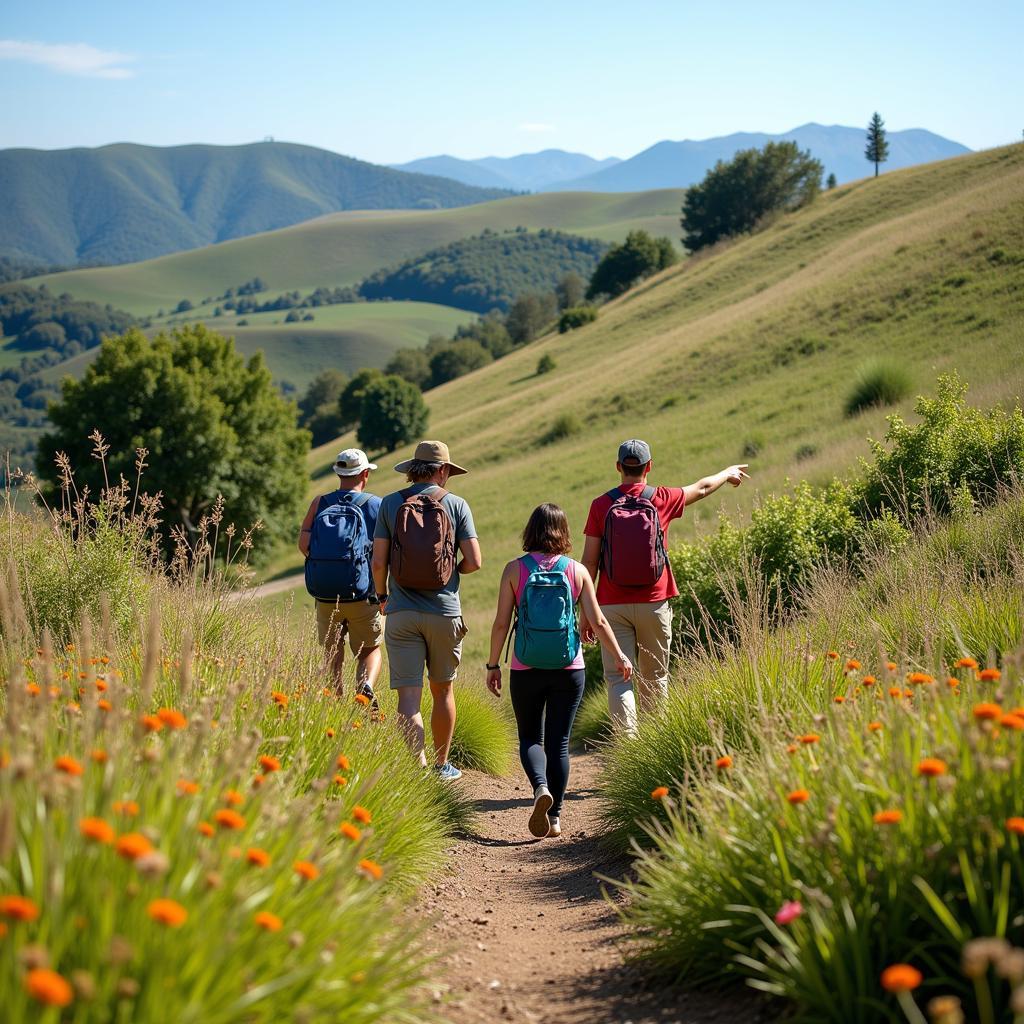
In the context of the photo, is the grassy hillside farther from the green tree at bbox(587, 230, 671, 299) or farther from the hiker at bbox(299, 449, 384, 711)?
the green tree at bbox(587, 230, 671, 299)

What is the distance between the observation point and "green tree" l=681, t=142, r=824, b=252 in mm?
71625

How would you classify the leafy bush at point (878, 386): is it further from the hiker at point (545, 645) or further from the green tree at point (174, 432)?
the green tree at point (174, 432)

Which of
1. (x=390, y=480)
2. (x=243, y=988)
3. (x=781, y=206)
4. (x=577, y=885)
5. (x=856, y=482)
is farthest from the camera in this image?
(x=781, y=206)

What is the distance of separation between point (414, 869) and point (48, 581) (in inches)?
162

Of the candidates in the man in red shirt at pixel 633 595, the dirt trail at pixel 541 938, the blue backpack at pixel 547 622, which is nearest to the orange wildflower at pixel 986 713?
the dirt trail at pixel 541 938

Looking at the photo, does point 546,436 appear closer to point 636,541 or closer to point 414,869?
point 636,541

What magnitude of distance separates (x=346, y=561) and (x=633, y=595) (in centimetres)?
201

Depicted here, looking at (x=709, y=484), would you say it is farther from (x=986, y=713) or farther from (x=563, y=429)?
(x=563, y=429)

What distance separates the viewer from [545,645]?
621cm

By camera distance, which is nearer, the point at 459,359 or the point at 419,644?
the point at 419,644

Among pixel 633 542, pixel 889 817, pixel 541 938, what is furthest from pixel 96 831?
pixel 633 542

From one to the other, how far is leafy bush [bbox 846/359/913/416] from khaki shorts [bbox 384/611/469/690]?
17.8m

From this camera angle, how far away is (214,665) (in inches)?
222

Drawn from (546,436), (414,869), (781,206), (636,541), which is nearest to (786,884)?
(414,869)
